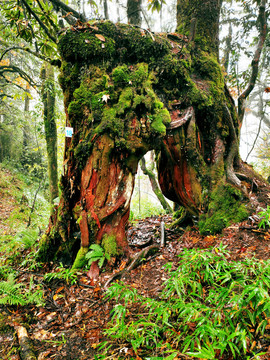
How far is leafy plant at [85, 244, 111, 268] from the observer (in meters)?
3.14

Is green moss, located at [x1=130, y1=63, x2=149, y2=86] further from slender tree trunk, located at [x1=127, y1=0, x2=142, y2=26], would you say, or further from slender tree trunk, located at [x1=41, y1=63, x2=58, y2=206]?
slender tree trunk, located at [x1=41, y1=63, x2=58, y2=206]

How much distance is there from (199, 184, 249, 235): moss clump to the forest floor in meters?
0.16

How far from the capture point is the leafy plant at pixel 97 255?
3.14 meters

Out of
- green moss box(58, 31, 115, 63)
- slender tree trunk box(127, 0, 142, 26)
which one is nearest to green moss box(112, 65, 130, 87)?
green moss box(58, 31, 115, 63)

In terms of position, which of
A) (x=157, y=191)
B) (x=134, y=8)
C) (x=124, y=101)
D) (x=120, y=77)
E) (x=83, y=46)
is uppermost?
(x=134, y=8)

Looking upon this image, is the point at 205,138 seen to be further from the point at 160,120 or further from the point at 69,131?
the point at 69,131

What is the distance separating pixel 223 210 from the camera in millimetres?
3781

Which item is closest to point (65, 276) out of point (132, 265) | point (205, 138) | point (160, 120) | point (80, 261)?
point (80, 261)

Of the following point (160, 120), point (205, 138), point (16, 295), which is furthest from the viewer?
point (205, 138)

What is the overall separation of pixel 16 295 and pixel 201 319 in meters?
2.27

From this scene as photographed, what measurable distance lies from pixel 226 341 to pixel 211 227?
2245 millimetres

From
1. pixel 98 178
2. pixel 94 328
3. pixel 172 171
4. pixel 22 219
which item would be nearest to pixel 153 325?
pixel 94 328

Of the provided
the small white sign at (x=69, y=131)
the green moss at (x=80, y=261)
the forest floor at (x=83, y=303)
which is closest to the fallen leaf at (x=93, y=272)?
the forest floor at (x=83, y=303)

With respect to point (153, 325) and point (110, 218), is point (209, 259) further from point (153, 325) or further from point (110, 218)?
point (110, 218)
